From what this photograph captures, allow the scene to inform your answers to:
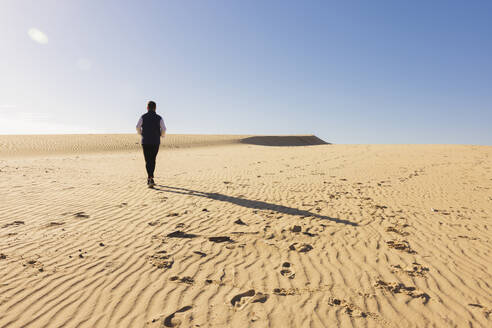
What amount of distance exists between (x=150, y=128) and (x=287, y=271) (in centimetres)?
626

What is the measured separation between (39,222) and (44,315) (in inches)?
126

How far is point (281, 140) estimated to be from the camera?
47312 mm

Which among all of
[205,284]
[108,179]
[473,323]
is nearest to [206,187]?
[108,179]

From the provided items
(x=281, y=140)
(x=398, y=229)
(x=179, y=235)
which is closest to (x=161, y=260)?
(x=179, y=235)

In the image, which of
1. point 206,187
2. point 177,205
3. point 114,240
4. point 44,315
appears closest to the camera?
point 44,315

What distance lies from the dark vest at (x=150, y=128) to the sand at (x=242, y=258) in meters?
1.56

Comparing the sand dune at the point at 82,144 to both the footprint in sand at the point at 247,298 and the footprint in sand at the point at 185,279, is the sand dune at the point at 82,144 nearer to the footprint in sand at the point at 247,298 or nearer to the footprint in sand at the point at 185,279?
the footprint in sand at the point at 185,279

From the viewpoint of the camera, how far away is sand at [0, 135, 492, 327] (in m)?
2.92

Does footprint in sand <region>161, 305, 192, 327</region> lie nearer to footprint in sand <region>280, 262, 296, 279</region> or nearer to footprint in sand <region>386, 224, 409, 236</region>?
footprint in sand <region>280, 262, 296, 279</region>

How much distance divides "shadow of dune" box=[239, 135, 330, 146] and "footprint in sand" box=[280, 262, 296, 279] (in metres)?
38.0

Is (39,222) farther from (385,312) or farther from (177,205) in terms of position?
(385,312)

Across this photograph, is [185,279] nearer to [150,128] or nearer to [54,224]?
[54,224]

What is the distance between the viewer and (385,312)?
2.98 m

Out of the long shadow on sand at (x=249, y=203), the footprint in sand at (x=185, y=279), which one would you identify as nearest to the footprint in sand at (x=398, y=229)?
the long shadow on sand at (x=249, y=203)
